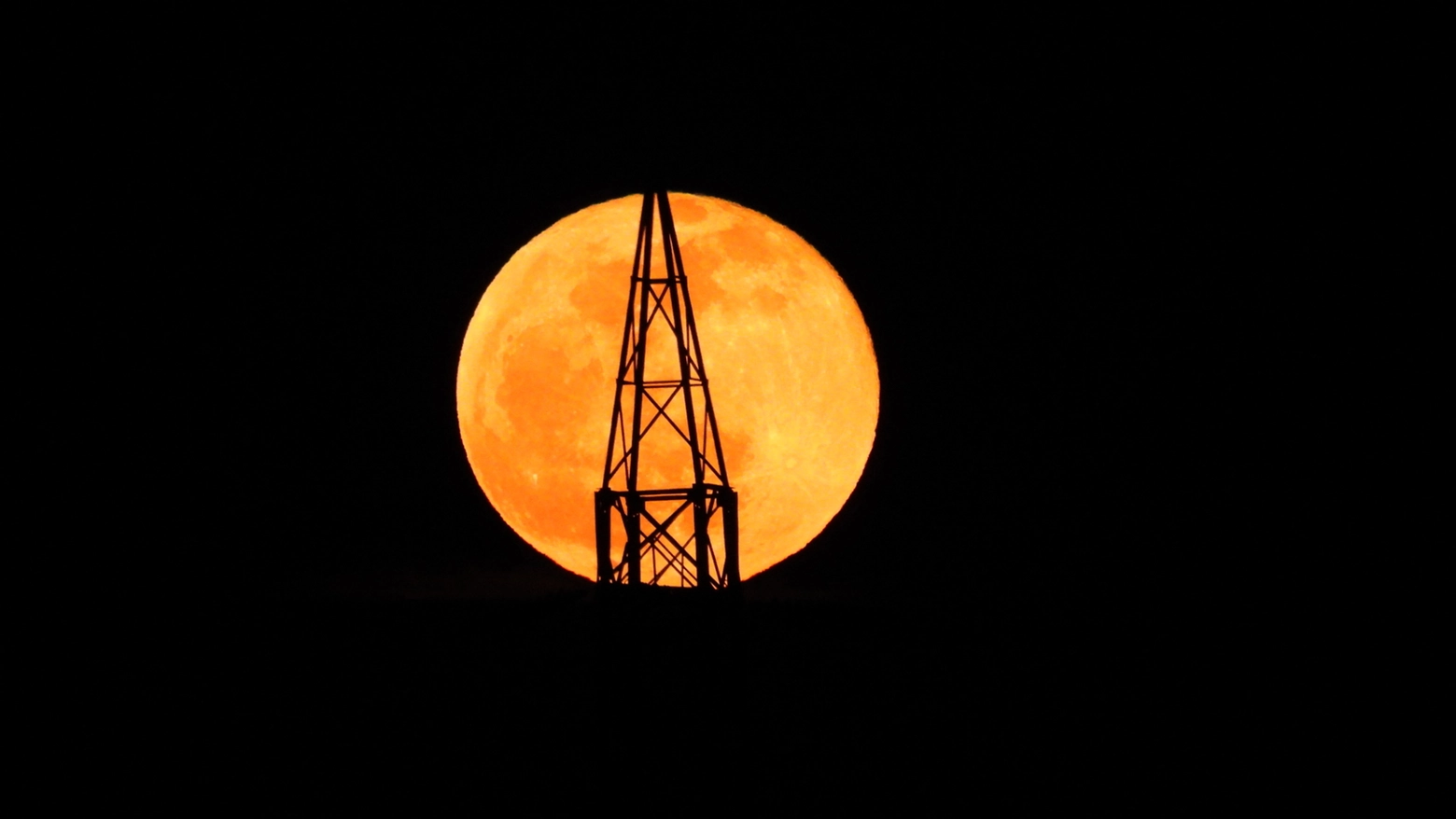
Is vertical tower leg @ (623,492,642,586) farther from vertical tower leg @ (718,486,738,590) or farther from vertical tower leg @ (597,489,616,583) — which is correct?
vertical tower leg @ (718,486,738,590)

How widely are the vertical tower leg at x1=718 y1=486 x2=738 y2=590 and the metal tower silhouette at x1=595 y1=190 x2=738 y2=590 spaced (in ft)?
0.04

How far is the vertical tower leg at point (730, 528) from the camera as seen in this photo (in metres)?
16.5

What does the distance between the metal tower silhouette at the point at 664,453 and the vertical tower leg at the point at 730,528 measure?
0.04 feet

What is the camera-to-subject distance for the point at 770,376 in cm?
1791

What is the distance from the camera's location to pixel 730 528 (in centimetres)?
1666

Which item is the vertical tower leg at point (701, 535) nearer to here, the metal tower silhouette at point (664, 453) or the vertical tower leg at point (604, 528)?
the metal tower silhouette at point (664, 453)

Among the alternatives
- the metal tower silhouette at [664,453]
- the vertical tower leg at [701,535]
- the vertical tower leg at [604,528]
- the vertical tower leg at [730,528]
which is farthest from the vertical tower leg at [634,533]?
the vertical tower leg at [730,528]

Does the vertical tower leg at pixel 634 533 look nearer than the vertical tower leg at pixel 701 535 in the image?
No

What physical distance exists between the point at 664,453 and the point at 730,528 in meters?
1.84

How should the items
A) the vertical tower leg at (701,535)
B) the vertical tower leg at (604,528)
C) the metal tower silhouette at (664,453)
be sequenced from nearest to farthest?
1. the vertical tower leg at (701,535)
2. the vertical tower leg at (604,528)
3. the metal tower silhouette at (664,453)

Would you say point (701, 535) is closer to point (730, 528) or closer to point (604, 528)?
point (730, 528)

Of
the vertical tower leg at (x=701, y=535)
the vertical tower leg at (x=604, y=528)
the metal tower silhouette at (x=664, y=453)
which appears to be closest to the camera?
the vertical tower leg at (x=701, y=535)

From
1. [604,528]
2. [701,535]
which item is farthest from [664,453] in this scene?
[701,535]

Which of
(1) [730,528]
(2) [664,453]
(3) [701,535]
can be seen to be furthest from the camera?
(2) [664,453]
